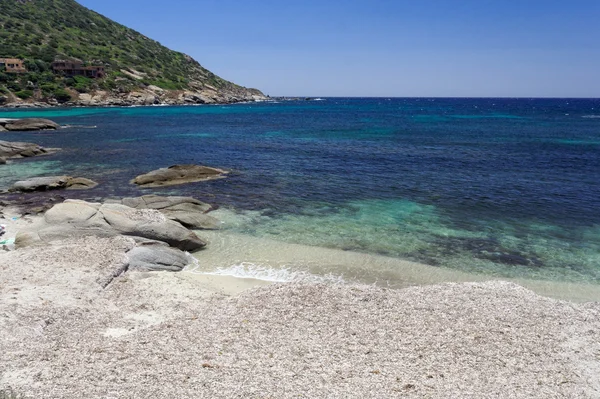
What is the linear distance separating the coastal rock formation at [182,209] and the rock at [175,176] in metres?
7.57

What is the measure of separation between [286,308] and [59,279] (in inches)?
326

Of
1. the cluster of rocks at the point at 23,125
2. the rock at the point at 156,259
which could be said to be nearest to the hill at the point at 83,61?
the cluster of rocks at the point at 23,125

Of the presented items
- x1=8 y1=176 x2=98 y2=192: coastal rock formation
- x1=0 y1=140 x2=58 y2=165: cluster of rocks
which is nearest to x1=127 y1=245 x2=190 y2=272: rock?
x1=8 y1=176 x2=98 y2=192: coastal rock formation

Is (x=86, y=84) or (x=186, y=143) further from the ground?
(x=86, y=84)

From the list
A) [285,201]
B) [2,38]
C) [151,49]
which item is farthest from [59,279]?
[151,49]

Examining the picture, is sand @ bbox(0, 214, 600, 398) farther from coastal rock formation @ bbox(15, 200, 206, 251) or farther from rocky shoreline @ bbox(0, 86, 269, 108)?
rocky shoreline @ bbox(0, 86, 269, 108)

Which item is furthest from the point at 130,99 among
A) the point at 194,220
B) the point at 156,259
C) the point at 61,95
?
the point at 156,259

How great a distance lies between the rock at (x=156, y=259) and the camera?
699 inches

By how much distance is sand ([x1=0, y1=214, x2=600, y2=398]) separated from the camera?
9758mm

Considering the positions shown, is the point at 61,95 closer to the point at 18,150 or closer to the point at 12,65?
the point at 12,65

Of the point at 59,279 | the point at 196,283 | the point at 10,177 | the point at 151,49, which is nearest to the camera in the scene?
the point at 59,279

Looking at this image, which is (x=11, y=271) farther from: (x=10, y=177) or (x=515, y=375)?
(x=10, y=177)

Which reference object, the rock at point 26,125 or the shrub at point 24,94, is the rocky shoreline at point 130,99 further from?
the rock at point 26,125

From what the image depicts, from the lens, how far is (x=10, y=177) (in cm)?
3575
